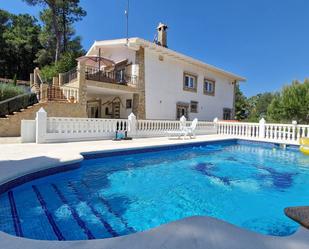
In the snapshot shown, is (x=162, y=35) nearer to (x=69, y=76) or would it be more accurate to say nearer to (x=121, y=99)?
(x=121, y=99)

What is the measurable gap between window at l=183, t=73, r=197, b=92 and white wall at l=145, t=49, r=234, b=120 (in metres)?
0.35

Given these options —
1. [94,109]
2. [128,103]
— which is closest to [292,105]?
[128,103]

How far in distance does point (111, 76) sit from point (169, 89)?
4.63 m

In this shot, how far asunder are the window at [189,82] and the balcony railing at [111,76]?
519cm

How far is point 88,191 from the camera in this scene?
478cm

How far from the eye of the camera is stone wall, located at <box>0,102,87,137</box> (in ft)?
35.6

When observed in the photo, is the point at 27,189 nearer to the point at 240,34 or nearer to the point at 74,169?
the point at 74,169

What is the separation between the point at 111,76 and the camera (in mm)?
15531

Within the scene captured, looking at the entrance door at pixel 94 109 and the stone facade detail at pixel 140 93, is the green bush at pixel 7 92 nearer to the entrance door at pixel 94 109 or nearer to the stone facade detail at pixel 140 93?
the stone facade detail at pixel 140 93

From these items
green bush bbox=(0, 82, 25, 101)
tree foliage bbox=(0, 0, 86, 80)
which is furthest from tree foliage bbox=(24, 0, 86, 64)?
green bush bbox=(0, 82, 25, 101)

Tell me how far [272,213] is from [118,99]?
577 inches

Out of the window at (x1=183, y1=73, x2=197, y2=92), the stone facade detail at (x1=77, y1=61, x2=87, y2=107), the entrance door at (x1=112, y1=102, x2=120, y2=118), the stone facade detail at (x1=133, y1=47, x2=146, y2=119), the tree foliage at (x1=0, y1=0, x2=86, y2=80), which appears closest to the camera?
the stone facade detail at (x1=77, y1=61, x2=87, y2=107)

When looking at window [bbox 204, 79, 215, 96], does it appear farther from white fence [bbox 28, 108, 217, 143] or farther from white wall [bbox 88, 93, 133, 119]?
white fence [bbox 28, 108, 217, 143]

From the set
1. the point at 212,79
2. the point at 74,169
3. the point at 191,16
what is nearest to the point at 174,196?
the point at 74,169
